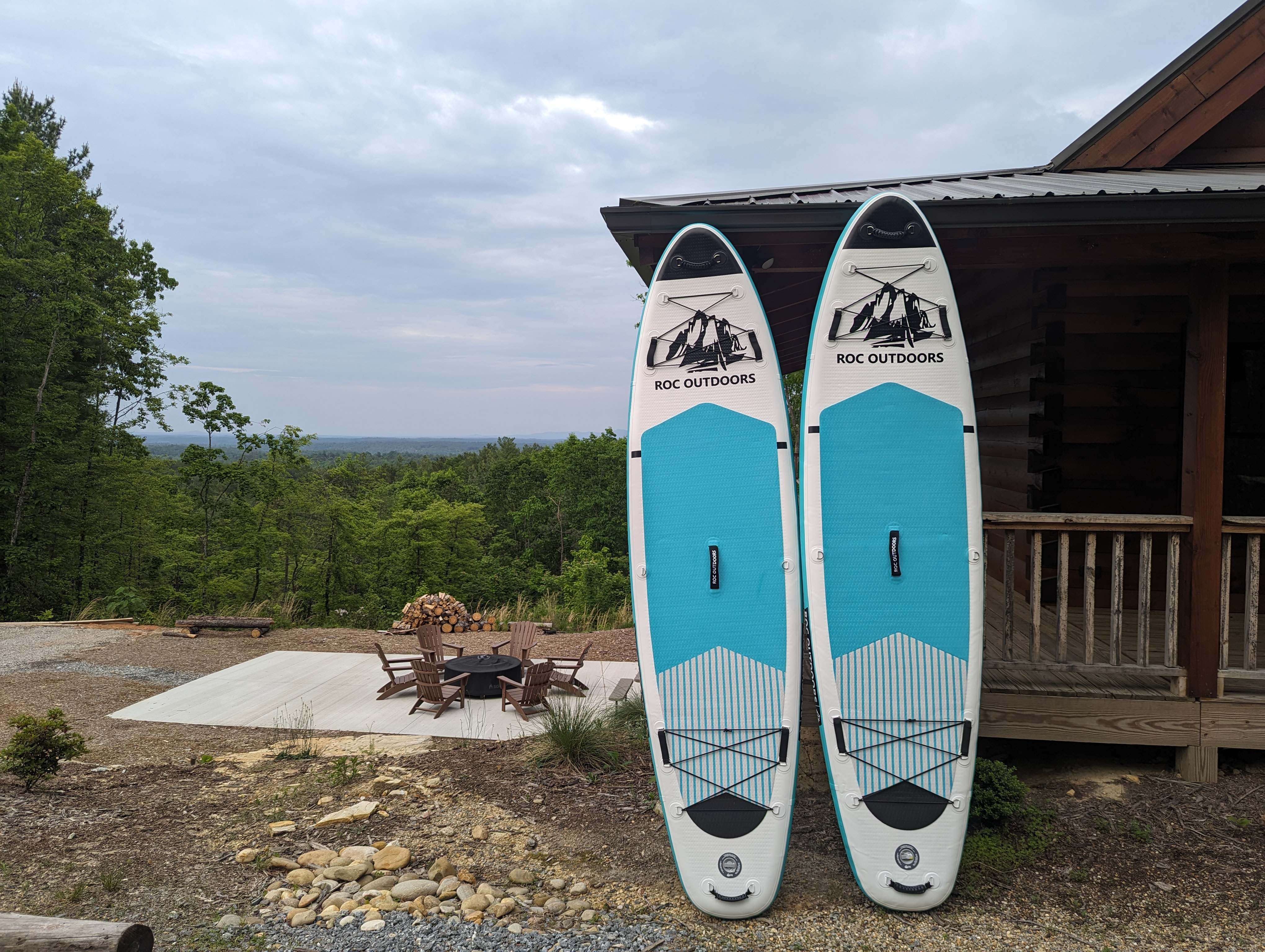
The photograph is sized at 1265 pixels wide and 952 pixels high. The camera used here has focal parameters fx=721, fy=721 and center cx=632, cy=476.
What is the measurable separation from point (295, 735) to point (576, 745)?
2.42 m

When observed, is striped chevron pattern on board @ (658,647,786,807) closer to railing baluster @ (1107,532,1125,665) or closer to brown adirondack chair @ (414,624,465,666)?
railing baluster @ (1107,532,1125,665)

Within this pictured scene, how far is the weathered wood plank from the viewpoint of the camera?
12.3 feet

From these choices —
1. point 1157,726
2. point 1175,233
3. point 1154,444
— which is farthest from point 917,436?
point 1154,444

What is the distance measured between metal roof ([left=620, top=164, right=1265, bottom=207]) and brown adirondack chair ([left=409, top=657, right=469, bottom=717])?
161 inches

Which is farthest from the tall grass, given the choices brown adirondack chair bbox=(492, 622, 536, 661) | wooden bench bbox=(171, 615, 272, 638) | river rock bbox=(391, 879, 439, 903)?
river rock bbox=(391, 879, 439, 903)

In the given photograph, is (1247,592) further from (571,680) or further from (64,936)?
(64,936)

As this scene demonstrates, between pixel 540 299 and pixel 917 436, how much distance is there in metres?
29.3

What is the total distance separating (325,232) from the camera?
26.3 metres

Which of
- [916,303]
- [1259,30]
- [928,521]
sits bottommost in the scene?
[928,521]

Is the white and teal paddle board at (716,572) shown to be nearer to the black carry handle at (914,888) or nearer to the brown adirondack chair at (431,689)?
the black carry handle at (914,888)

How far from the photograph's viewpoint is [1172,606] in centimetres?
372

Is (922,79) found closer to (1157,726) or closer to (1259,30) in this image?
(1259,30)

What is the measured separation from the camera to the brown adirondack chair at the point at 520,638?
748cm

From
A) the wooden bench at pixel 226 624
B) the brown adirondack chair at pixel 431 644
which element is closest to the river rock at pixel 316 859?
the brown adirondack chair at pixel 431 644
